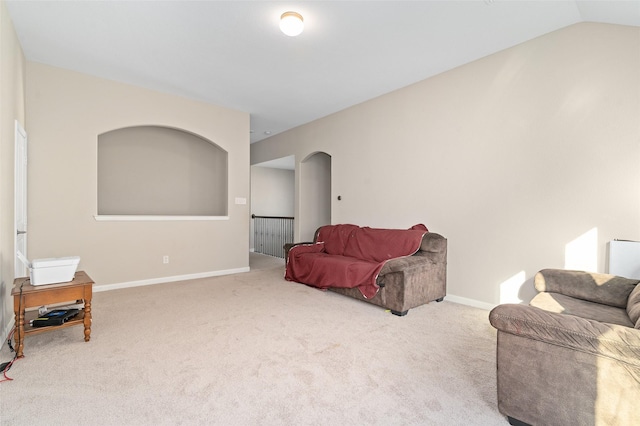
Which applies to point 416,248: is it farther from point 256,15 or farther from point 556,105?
point 256,15

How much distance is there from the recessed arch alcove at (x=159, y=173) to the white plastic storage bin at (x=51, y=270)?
8.96 feet

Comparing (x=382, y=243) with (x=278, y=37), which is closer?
(x=278, y=37)

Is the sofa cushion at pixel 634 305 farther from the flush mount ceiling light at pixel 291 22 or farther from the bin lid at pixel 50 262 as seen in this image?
the bin lid at pixel 50 262

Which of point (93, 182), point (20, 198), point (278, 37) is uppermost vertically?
point (278, 37)

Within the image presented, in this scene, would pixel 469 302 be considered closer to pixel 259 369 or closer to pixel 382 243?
pixel 382 243

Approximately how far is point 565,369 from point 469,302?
2337mm

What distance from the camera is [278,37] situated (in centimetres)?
307

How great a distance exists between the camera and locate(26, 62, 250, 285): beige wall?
365 centimetres

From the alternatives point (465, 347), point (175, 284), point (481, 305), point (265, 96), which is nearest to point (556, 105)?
point (481, 305)

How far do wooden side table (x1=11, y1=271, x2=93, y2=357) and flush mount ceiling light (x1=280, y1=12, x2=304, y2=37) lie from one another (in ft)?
8.89

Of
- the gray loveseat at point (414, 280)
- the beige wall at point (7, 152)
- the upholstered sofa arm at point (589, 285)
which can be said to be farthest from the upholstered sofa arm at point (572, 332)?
the beige wall at point (7, 152)

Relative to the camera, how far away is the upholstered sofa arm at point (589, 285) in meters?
2.24

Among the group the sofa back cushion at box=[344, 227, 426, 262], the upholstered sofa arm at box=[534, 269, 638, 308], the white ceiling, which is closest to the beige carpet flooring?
the upholstered sofa arm at box=[534, 269, 638, 308]

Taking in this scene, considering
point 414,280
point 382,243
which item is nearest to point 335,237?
point 382,243
